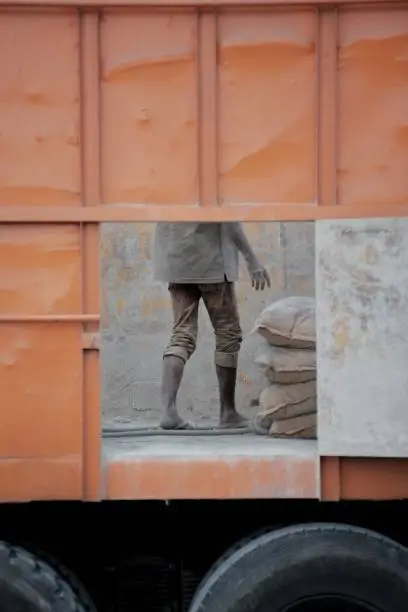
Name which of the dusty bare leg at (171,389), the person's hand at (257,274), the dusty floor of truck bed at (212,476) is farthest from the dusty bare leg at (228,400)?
the dusty floor of truck bed at (212,476)

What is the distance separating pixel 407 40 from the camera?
3332 mm

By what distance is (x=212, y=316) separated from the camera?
14.3 ft

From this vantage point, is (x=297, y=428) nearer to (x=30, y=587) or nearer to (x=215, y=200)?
(x=215, y=200)

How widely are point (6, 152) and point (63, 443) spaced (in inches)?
41.0

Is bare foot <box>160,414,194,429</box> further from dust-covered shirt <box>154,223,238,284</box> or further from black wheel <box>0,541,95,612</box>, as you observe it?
black wheel <box>0,541,95,612</box>

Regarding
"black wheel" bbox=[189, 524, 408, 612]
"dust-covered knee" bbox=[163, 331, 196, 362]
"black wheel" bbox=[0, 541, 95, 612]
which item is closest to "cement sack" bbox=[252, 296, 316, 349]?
"dust-covered knee" bbox=[163, 331, 196, 362]

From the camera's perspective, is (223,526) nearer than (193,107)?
No

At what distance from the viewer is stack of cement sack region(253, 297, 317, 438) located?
12.8 feet

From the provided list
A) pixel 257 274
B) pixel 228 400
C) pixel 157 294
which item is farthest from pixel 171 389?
pixel 157 294

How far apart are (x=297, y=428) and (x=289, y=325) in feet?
1.41

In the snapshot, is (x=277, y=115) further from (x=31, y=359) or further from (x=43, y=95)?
(x=31, y=359)

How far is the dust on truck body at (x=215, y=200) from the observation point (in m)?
3.30

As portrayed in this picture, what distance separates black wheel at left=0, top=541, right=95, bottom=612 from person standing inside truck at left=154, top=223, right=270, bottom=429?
1075 mm

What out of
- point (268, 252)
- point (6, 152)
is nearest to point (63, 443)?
point (6, 152)
